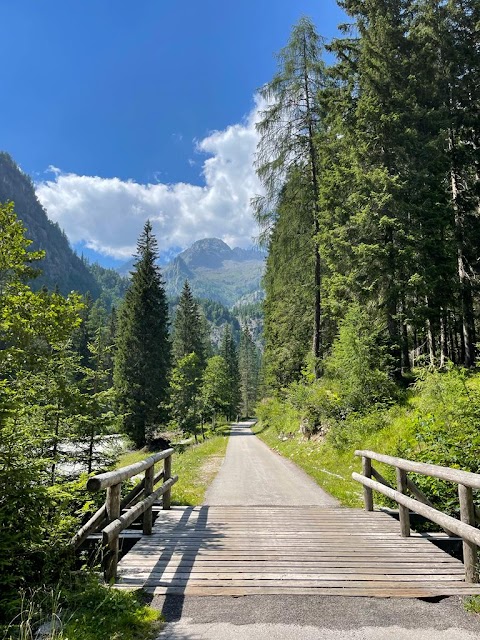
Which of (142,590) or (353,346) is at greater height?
(353,346)

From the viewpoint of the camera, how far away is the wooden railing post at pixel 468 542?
4.55 metres

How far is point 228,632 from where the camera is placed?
3.57 m

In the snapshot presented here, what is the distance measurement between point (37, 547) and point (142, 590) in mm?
1455

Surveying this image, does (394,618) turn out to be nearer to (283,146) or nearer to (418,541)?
(418,541)

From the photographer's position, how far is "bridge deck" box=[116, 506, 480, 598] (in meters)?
4.44

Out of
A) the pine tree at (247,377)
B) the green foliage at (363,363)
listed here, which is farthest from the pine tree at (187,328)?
the pine tree at (247,377)

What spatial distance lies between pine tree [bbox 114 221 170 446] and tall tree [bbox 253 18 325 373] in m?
17.1

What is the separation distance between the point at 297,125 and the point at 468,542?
69.3 feet

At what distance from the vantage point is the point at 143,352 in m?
34.2

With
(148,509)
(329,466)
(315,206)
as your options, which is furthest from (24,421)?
(315,206)

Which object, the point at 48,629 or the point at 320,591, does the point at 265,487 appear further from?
the point at 48,629

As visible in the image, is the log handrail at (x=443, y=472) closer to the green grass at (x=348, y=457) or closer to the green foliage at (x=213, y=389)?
the green grass at (x=348, y=457)

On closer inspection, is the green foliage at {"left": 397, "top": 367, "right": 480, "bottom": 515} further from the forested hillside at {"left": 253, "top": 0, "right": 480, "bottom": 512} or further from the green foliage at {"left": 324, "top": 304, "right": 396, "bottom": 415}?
the green foliage at {"left": 324, "top": 304, "right": 396, "bottom": 415}

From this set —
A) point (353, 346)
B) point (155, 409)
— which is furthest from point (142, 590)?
point (155, 409)
